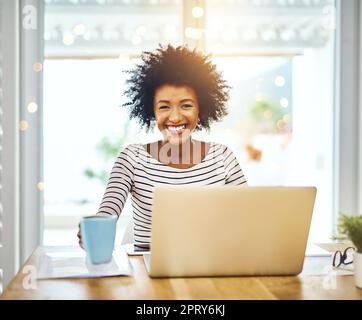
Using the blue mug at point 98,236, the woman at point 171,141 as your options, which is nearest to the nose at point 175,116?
the woman at point 171,141

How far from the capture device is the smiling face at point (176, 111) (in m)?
2.19

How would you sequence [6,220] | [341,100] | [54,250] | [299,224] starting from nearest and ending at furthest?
[299,224] → [54,250] → [6,220] → [341,100]

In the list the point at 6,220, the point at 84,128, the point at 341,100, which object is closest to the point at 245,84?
the point at 341,100

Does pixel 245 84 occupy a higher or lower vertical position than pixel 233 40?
lower

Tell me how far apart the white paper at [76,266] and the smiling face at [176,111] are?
774 mm

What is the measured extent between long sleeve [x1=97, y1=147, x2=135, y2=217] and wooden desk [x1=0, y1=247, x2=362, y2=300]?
0.61 metres

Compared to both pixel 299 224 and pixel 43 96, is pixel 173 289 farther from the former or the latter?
pixel 43 96

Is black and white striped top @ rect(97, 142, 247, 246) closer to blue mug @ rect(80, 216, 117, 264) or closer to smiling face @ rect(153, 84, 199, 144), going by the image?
smiling face @ rect(153, 84, 199, 144)

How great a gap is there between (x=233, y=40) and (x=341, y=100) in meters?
0.69

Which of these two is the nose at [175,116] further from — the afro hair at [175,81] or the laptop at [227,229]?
the laptop at [227,229]

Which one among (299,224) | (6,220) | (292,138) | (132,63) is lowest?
(6,220)
